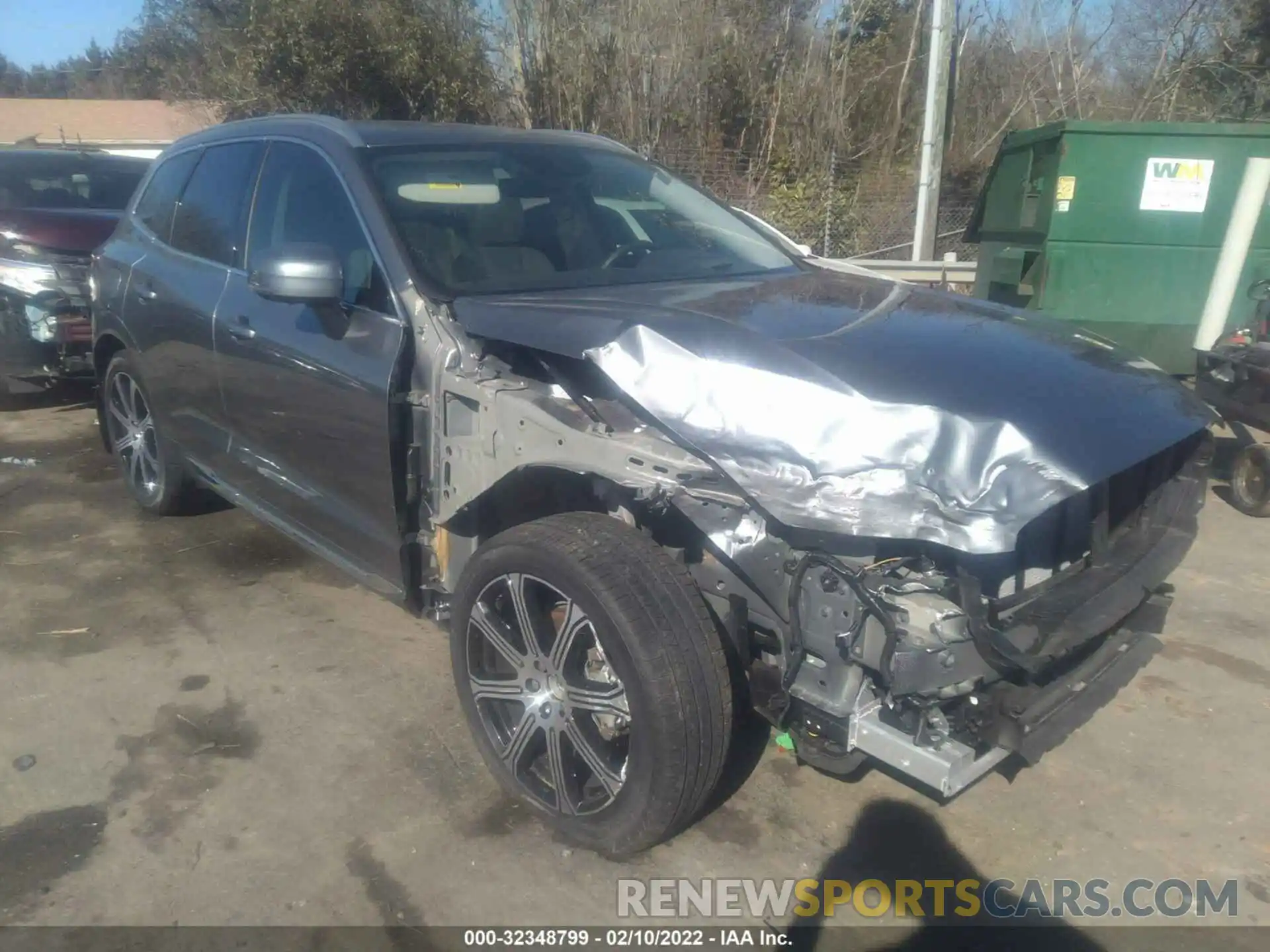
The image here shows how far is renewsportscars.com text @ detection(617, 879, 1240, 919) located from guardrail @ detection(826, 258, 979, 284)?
8.15m

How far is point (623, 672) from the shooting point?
2.60 metres

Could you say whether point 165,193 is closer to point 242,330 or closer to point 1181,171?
point 242,330

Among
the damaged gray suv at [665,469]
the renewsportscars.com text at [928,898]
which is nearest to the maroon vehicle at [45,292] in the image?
the damaged gray suv at [665,469]

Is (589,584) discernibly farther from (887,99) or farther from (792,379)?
(887,99)

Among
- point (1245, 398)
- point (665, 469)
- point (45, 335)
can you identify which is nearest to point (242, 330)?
point (665, 469)

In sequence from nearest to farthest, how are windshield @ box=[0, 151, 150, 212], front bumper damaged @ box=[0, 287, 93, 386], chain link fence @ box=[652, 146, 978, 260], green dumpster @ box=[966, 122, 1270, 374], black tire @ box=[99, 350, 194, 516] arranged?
1. black tire @ box=[99, 350, 194, 516]
2. front bumper damaged @ box=[0, 287, 93, 386]
3. green dumpster @ box=[966, 122, 1270, 374]
4. windshield @ box=[0, 151, 150, 212]
5. chain link fence @ box=[652, 146, 978, 260]

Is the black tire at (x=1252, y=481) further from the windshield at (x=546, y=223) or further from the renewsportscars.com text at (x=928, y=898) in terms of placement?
the renewsportscars.com text at (x=928, y=898)

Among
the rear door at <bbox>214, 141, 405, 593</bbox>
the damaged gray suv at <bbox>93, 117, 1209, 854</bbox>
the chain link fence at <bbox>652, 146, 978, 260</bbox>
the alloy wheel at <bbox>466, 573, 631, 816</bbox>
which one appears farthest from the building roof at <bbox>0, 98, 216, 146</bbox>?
the alloy wheel at <bbox>466, 573, 631, 816</bbox>

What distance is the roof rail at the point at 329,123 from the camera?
12.3 ft

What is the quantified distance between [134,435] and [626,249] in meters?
→ 3.13

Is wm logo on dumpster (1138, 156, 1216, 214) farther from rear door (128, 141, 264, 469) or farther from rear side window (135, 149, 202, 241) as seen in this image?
rear side window (135, 149, 202, 241)

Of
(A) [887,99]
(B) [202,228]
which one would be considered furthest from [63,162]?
(A) [887,99]

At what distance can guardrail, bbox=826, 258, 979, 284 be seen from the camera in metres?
10.4

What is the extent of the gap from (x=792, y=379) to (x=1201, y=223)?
6222 mm
